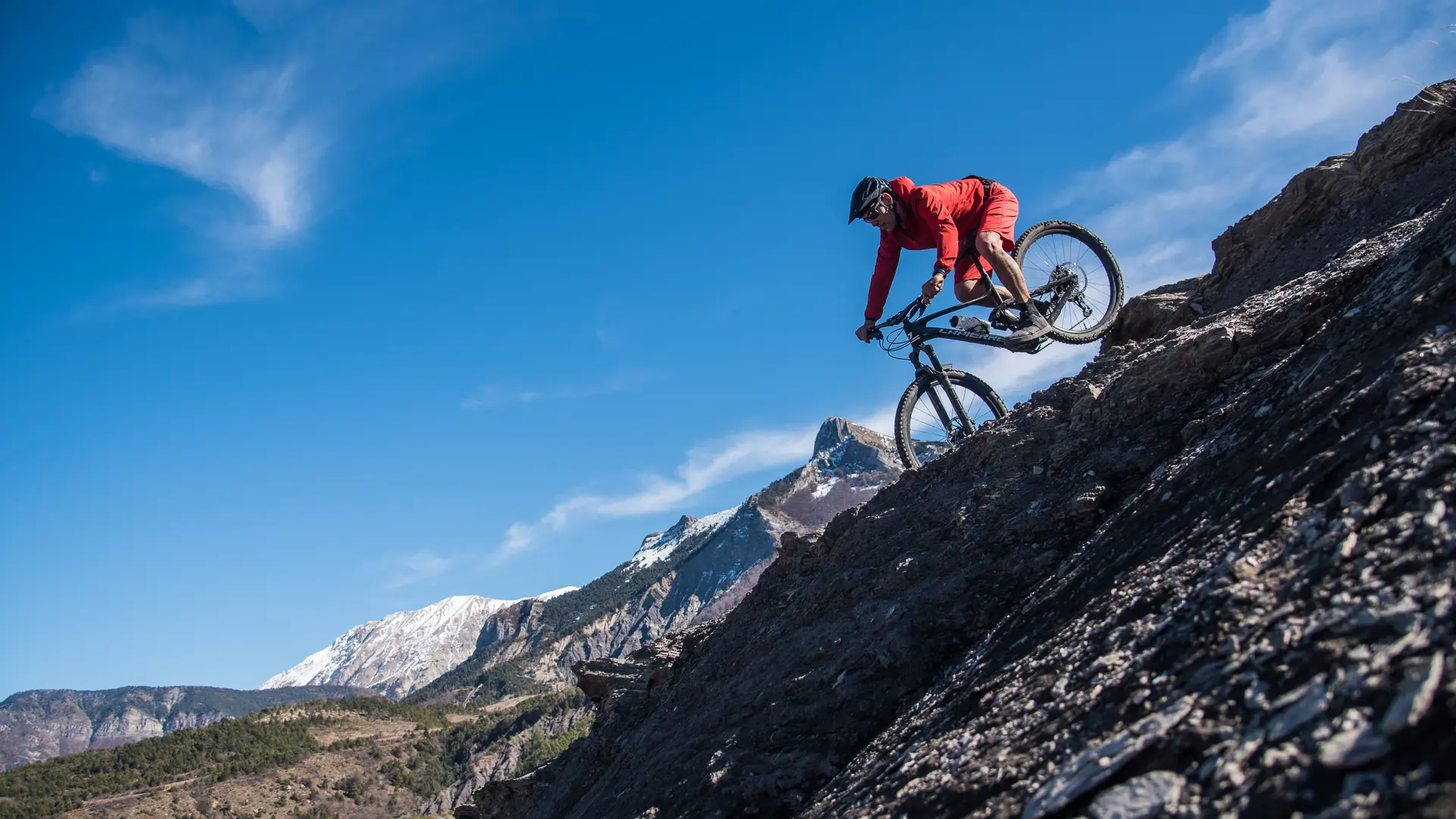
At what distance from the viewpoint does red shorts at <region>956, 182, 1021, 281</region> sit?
9.27 m

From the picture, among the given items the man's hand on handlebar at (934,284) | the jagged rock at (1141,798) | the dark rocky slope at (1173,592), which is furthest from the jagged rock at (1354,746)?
the man's hand on handlebar at (934,284)

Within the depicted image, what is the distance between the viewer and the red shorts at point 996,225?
927 centimetres

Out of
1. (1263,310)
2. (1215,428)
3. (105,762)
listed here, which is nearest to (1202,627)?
(1215,428)

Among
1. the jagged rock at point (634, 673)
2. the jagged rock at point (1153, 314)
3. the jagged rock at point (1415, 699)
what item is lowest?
the jagged rock at point (1415, 699)

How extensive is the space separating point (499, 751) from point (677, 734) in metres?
145

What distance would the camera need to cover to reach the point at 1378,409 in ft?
10.7

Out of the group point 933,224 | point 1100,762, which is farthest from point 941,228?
point 1100,762

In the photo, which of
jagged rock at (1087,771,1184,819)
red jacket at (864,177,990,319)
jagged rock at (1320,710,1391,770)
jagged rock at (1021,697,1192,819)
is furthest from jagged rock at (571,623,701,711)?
jagged rock at (1320,710,1391,770)

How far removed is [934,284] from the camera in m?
8.97

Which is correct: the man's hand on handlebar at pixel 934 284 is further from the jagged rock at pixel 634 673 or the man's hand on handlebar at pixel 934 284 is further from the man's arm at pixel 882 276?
the jagged rock at pixel 634 673

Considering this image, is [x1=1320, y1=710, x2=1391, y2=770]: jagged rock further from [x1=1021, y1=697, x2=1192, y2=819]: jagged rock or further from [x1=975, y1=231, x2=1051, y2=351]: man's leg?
[x1=975, y1=231, x2=1051, y2=351]: man's leg

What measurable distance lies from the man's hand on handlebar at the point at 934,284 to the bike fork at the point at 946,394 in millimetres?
1204

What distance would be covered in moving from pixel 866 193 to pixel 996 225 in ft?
4.81

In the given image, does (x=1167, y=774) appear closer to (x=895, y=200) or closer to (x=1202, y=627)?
(x=1202, y=627)
